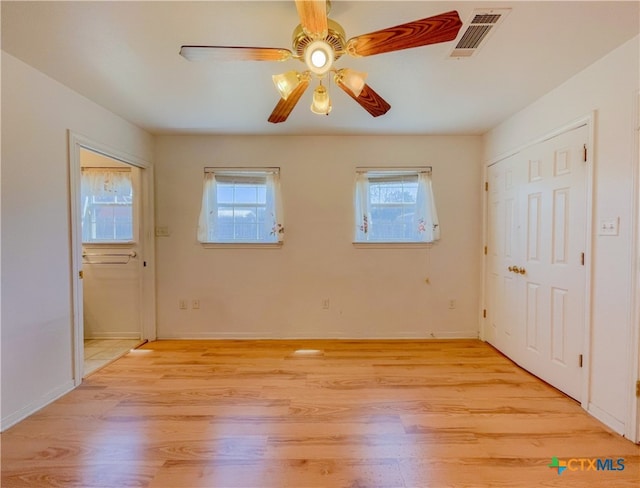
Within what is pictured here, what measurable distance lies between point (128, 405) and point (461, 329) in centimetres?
330

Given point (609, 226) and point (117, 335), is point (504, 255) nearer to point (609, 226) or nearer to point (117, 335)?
point (609, 226)

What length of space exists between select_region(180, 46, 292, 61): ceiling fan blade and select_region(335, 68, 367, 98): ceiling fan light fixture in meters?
0.29

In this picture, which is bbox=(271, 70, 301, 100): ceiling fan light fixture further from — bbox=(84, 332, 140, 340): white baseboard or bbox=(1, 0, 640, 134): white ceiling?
bbox=(84, 332, 140, 340): white baseboard

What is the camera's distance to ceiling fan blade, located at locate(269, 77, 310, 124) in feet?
5.18

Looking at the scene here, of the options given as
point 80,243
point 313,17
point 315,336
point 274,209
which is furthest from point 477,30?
point 80,243

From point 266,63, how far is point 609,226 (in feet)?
7.99

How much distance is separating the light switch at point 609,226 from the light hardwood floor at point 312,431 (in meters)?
1.23

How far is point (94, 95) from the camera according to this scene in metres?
2.33

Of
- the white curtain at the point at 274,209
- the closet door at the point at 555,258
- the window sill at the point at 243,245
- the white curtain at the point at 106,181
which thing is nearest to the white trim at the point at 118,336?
the window sill at the point at 243,245

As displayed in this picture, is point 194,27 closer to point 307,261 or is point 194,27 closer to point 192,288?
point 307,261

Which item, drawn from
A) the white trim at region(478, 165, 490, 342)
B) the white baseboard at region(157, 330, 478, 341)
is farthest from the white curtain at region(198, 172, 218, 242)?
the white trim at region(478, 165, 490, 342)

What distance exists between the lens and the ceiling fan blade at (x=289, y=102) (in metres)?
1.58

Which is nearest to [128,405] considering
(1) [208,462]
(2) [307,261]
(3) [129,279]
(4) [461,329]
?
(1) [208,462]

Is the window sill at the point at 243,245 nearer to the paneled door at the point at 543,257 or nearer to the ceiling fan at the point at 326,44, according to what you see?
the ceiling fan at the point at 326,44
